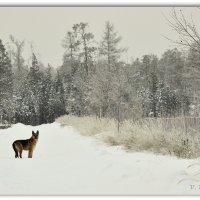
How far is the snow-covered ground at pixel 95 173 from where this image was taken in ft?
19.4

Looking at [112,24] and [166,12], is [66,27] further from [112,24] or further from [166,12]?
[166,12]

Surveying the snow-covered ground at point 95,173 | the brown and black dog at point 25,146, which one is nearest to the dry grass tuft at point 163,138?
the snow-covered ground at point 95,173

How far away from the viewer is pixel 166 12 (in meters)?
7.20

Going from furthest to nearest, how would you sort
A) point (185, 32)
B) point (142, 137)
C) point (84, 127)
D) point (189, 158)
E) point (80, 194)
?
point (84, 127)
point (142, 137)
point (189, 158)
point (185, 32)
point (80, 194)

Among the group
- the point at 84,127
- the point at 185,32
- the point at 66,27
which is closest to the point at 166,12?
the point at 185,32

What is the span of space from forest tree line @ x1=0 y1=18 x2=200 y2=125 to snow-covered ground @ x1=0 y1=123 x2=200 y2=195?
1.32 metres

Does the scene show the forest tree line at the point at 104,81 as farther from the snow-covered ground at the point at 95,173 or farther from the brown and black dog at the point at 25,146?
the brown and black dog at the point at 25,146

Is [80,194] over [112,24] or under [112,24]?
under

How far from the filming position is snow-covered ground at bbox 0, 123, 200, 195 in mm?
5906

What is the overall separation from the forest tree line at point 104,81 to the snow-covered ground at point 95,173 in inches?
51.8

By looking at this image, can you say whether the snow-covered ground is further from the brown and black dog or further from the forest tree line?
the forest tree line

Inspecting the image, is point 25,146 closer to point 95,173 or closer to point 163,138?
point 95,173

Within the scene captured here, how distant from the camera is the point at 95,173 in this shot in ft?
23.1

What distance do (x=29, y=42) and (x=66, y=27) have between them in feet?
2.29
